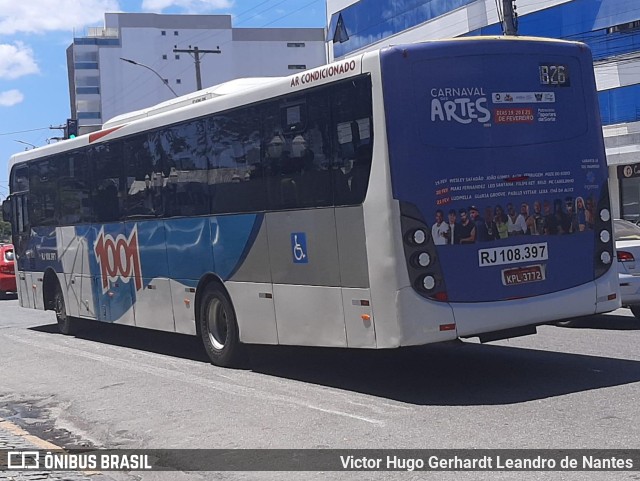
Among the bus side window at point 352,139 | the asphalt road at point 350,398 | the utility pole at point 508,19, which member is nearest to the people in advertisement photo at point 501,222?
the bus side window at point 352,139

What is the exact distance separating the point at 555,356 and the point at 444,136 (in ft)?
11.3

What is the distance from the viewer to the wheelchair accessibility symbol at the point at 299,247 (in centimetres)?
1023

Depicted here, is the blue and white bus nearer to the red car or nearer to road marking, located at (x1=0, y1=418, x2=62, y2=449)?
road marking, located at (x1=0, y1=418, x2=62, y2=449)

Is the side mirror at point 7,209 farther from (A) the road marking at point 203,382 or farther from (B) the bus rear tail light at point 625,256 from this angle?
(B) the bus rear tail light at point 625,256

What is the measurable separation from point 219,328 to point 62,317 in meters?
5.93

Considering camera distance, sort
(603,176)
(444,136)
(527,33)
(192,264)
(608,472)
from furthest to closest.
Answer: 1. (527,33)
2. (192,264)
3. (603,176)
4. (444,136)
5. (608,472)

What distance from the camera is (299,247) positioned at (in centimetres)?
1032

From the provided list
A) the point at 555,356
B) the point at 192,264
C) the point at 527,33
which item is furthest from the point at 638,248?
the point at 527,33

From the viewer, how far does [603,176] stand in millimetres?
9984

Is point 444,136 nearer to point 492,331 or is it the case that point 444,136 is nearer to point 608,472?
point 492,331

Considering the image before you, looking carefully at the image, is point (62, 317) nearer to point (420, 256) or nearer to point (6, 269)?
point (420, 256)

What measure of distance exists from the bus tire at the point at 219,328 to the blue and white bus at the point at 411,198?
0.04 metres

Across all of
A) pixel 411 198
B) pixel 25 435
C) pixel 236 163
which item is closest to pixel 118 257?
pixel 236 163

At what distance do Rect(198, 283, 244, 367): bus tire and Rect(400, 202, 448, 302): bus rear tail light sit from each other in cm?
337
